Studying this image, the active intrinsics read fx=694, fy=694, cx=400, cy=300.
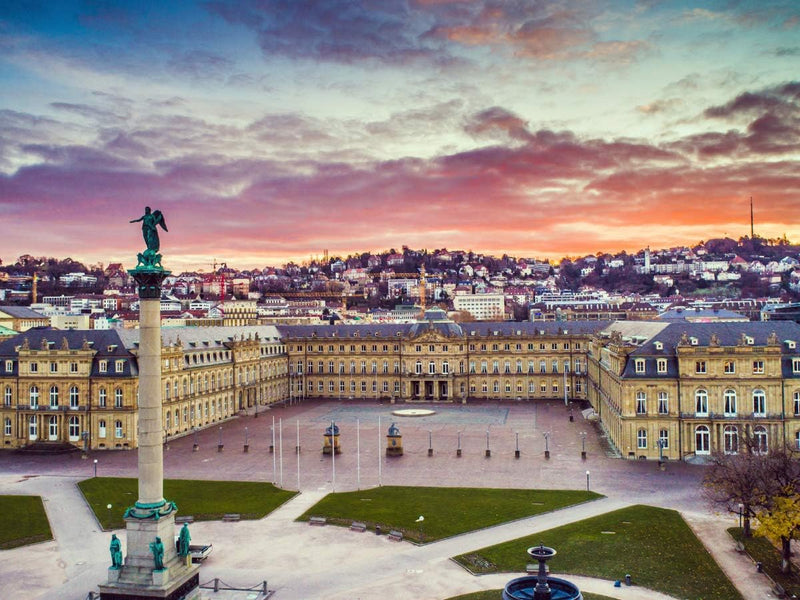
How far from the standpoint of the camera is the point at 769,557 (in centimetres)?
3703

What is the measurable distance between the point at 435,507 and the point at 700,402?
96.0 feet

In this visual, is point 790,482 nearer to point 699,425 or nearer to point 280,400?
point 699,425

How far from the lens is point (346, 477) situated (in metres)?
57.8

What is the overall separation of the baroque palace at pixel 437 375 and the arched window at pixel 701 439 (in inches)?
5.0

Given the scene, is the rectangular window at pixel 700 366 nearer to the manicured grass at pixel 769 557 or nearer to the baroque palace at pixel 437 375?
the baroque palace at pixel 437 375

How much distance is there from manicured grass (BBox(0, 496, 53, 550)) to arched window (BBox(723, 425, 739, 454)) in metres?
53.7

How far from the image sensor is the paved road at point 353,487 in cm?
3459

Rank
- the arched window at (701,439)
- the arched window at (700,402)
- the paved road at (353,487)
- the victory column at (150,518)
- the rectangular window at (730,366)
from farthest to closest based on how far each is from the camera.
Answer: the arched window at (700,402) < the rectangular window at (730,366) < the arched window at (701,439) < the paved road at (353,487) < the victory column at (150,518)

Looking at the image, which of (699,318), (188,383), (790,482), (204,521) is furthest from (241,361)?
(790,482)

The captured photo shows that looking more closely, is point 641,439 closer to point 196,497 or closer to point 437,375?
point 196,497

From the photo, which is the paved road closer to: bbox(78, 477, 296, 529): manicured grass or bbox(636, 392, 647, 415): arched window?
bbox(78, 477, 296, 529): manicured grass

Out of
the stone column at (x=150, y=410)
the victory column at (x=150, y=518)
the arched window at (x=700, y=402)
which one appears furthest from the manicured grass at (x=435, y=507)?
the arched window at (x=700, y=402)

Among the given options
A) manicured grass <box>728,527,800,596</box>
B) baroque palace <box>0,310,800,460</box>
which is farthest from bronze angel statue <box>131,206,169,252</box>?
baroque palace <box>0,310,800,460</box>

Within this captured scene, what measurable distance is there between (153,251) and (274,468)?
97.7ft
